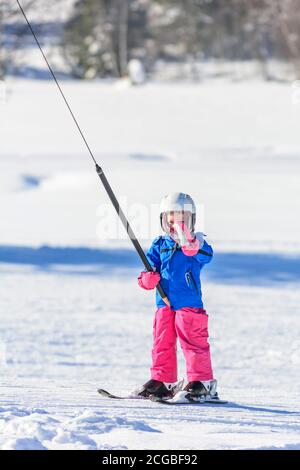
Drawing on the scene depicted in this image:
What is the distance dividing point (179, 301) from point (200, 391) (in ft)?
1.55

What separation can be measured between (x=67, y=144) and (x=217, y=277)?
18.8 meters

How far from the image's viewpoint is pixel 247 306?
1145 cm

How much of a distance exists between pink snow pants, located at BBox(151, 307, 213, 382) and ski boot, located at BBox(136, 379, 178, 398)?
28mm

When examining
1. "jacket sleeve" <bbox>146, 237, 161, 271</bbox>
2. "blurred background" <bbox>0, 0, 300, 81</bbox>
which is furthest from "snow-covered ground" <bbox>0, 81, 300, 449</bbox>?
"blurred background" <bbox>0, 0, 300, 81</bbox>

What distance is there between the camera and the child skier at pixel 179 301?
19.1ft

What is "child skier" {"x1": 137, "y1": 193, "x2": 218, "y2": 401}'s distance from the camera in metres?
5.82

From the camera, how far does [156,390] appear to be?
5.91 meters

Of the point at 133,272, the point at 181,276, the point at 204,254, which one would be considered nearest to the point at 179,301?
the point at 181,276

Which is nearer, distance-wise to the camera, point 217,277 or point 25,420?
point 25,420

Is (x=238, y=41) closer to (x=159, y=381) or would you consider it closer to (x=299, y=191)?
(x=299, y=191)

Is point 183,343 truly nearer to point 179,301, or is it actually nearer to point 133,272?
point 179,301

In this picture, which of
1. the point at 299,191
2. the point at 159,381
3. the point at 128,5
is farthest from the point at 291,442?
the point at 128,5
